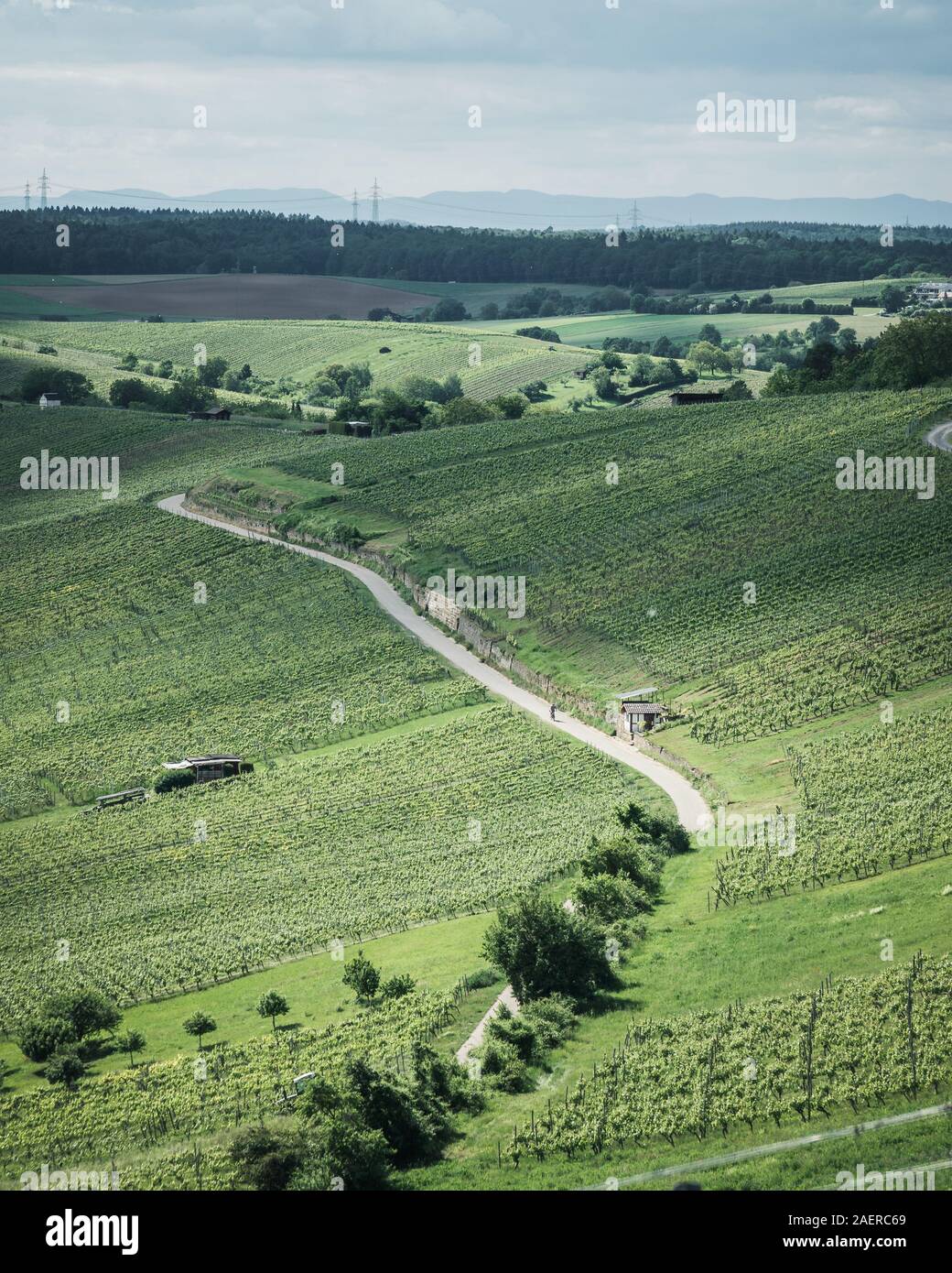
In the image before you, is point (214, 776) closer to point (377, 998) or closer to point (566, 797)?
point (566, 797)

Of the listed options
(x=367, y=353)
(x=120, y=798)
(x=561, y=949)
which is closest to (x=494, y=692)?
(x=120, y=798)

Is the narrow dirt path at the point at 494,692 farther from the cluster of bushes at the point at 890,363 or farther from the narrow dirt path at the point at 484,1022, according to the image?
the cluster of bushes at the point at 890,363

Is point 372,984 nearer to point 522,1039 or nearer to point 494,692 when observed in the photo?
point 522,1039

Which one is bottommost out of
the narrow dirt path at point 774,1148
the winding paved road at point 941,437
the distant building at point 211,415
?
the narrow dirt path at point 774,1148
